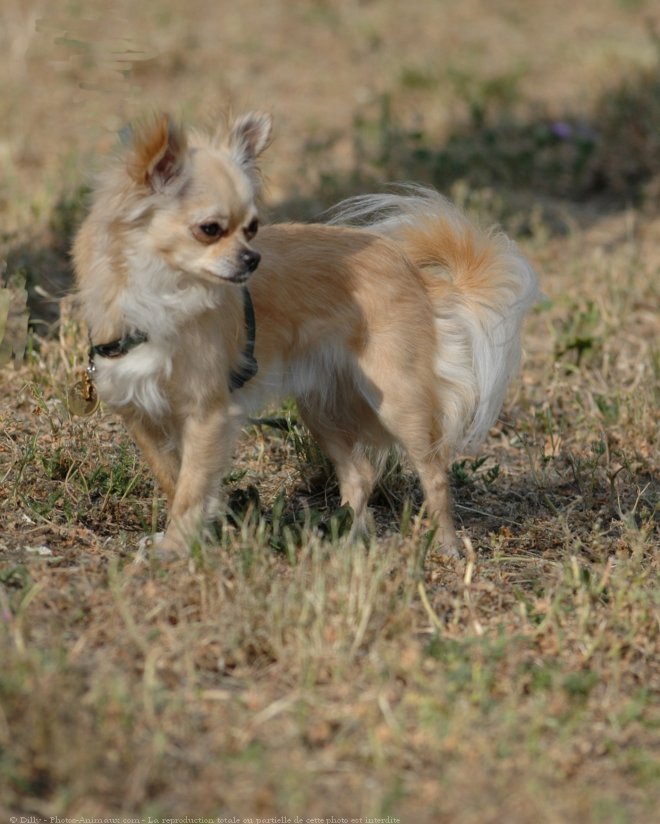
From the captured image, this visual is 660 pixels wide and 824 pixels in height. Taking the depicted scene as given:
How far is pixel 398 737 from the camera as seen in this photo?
2.86m

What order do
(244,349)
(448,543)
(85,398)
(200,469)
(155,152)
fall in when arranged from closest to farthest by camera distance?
(155,152) → (200,469) → (244,349) → (85,398) → (448,543)

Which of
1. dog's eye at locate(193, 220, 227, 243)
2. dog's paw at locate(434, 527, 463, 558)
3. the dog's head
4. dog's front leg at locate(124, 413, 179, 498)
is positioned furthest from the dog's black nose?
dog's paw at locate(434, 527, 463, 558)

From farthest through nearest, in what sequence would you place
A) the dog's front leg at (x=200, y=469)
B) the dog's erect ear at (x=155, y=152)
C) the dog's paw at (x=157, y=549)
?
1. the dog's front leg at (x=200, y=469)
2. the dog's paw at (x=157, y=549)
3. the dog's erect ear at (x=155, y=152)

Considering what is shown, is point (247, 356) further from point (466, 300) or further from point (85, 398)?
point (466, 300)

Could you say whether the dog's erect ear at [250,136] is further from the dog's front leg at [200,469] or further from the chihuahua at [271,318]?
the dog's front leg at [200,469]

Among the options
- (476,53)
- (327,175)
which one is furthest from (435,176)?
(476,53)

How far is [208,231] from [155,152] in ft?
0.89

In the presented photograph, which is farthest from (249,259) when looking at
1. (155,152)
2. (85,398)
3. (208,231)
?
(85,398)

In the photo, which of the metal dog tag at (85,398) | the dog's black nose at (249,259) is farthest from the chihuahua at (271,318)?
the metal dog tag at (85,398)

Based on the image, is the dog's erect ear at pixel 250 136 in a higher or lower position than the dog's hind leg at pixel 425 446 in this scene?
higher

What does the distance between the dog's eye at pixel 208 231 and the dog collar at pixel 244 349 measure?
0.33 m

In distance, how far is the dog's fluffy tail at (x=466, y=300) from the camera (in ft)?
14.1

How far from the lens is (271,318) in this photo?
4094 mm

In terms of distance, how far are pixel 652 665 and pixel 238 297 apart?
168cm
